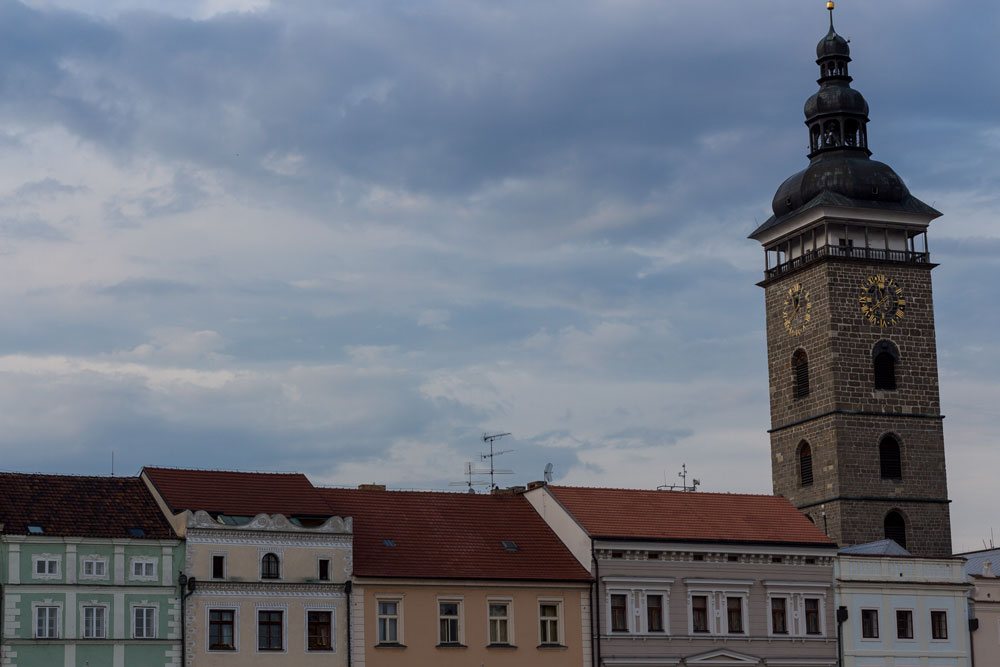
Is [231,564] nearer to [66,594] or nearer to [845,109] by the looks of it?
[66,594]

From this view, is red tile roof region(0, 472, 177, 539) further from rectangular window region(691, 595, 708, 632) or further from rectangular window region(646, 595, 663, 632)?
rectangular window region(691, 595, 708, 632)

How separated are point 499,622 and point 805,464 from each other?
24.2 metres

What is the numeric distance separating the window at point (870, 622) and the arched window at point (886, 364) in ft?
51.2

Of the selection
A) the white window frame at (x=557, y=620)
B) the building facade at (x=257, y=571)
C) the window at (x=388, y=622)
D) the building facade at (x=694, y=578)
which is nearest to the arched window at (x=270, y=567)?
the building facade at (x=257, y=571)

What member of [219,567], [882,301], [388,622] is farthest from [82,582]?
[882,301]

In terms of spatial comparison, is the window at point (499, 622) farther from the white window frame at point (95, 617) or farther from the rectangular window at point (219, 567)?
the white window frame at point (95, 617)

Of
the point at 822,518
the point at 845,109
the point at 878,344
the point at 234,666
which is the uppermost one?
the point at 845,109

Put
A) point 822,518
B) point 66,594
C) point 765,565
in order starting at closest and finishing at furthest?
point 66,594 < point 765,565 < point 822,518

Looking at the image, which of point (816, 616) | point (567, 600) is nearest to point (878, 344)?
point (816, 616)

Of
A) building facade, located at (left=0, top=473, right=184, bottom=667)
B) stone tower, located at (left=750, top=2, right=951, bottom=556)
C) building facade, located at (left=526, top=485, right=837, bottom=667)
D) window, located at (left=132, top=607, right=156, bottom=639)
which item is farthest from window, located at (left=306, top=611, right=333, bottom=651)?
stone tower, located at (left=750, top=2, right=951, bottom=556)

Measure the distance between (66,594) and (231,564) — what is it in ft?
18.5

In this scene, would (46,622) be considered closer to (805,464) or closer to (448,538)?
(448,538)

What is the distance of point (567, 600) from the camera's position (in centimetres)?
7556

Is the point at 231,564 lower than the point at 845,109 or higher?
lower
